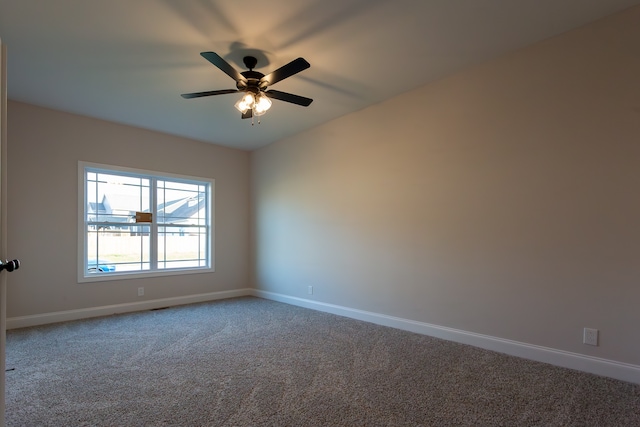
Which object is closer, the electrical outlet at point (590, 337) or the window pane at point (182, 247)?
the electrical outlet at point (590, 337)

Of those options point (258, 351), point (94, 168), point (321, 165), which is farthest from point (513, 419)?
point (94, 168)

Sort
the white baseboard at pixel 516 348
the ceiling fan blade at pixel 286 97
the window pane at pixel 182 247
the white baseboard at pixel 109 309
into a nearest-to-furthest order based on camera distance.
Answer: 1. the white baseboard at pixel 516 348
2. the ceiling fan blade at pixel 286 97
3. the white baseboard at pixel 109 309
4. the window pane at pixel 182 247

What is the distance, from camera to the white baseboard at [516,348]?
2475 mm

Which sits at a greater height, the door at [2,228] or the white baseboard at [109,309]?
the door at [2,228]

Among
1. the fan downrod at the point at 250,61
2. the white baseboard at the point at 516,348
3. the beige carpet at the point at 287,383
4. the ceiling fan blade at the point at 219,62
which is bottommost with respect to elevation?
the beige carpet at the point at 287,383

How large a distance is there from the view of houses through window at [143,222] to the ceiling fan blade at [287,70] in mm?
3126

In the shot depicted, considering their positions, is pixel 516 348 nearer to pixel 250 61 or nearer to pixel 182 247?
pixel 250 61

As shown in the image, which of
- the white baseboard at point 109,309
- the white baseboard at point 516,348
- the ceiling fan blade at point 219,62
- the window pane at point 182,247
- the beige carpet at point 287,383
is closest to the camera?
the beige carpet at point 287,383

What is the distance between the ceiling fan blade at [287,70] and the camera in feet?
8.03

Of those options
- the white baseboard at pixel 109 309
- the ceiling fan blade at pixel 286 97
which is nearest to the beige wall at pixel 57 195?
the white baseboard at pixel 109 309

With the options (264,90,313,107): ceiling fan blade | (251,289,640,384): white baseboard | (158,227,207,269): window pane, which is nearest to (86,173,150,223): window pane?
(158,227,207,269): window pane

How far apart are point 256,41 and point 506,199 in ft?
8.48

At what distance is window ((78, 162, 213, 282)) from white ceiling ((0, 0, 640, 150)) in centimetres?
124

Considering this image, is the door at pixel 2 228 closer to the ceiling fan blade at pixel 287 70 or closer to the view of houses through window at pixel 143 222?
the ceiling fan blade at pixel 287 70
